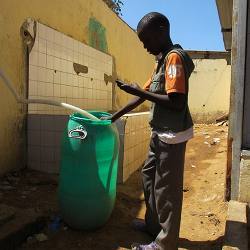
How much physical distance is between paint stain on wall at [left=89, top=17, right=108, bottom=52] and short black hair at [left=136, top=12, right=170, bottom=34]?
14.7 feet

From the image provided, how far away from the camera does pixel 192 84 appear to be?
15062mm

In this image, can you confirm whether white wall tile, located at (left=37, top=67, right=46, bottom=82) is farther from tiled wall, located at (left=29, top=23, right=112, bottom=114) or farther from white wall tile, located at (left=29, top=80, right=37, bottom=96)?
white wall tile, located at (left=29, top=80, right=37, bottom=96)

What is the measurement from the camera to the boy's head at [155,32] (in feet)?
8.98

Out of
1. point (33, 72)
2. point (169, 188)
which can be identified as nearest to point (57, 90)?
point (33, 72)

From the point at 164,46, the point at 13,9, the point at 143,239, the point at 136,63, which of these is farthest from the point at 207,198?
the point at 136,63

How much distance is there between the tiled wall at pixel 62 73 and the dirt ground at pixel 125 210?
3.79 feet

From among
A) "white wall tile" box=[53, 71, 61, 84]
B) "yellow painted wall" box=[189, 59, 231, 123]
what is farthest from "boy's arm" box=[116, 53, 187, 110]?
"yellow painted wall" box=[189, 59, 231, 123]

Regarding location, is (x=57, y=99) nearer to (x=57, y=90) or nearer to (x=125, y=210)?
(x=57, y=90)

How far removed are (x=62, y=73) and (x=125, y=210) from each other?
2.70 m

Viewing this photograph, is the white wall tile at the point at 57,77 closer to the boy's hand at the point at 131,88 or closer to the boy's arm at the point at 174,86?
the boy's hand at the point at 131,88

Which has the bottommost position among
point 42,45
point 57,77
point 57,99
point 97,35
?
point 57,99

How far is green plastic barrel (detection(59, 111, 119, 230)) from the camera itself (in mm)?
3158

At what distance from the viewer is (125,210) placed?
3.94 m

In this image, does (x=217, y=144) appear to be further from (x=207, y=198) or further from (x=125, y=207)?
(x=125, y=207)
